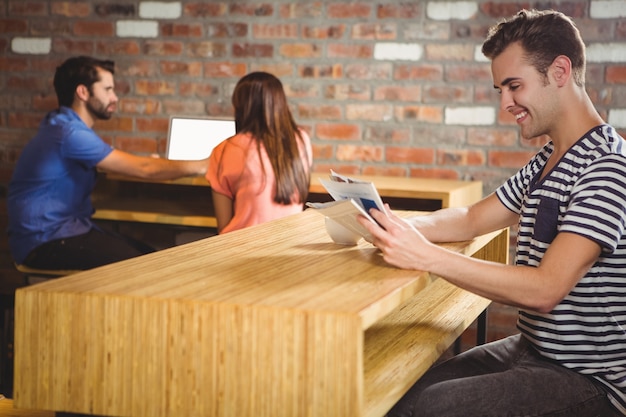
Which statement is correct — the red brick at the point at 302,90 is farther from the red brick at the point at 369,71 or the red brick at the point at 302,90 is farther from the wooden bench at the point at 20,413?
the wooden bench at the point at 20,413

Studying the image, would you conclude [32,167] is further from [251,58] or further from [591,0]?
[591,0]

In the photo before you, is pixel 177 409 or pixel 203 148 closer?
pixel 177 409

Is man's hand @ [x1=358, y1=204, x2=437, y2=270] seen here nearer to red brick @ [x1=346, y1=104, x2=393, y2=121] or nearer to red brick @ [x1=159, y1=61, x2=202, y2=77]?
red brick @ [x1=346, y1=104, x2=393, y2=121]

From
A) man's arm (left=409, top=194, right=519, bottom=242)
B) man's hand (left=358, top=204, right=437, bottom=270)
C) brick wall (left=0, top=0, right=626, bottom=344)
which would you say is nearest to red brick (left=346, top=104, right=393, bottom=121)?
brick wall (left=0, top=0, right=626, bottom=344)

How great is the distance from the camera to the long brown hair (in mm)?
3125

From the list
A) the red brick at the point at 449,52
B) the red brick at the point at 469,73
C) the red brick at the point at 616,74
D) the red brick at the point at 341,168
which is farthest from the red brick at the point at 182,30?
the red brick at the point at 616,74

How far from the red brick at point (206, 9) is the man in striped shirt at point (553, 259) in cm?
239

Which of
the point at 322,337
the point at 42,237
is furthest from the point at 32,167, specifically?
the point at 322,337

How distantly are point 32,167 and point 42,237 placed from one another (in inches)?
11.7

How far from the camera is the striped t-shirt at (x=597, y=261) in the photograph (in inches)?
64.1

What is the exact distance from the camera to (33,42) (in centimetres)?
429

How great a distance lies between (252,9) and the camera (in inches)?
158

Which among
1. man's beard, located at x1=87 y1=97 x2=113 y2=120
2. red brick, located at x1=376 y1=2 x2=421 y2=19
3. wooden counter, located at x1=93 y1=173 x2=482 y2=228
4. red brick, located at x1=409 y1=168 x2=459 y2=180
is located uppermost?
red brick, located at x1=376 y1=2 x2=421 y2=19

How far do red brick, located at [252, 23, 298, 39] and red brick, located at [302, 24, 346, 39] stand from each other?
5 centimetres
